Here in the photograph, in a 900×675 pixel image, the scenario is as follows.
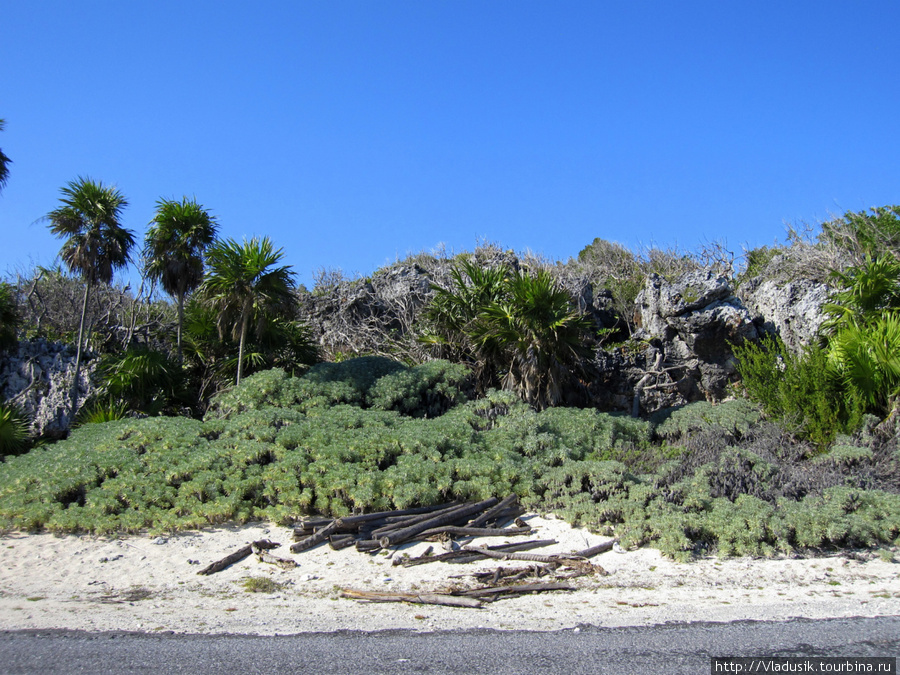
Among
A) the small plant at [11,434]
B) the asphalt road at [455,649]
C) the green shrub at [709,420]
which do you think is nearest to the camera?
the asphalt road at [455,649]

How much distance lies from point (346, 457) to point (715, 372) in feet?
35.3

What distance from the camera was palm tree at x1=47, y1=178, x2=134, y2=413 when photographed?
15.1 metres

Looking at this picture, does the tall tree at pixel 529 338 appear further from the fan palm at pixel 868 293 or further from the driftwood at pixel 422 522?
the fan palm at pixel 868 293

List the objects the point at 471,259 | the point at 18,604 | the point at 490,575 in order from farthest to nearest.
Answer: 1. the point at 471,259
2. the point at 490,575
3. the point at 18,604

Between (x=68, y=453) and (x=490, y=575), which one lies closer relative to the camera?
(x=490, y=575)

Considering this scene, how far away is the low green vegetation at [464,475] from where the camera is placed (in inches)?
323

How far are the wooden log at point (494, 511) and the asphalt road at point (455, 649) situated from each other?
300 centimetres

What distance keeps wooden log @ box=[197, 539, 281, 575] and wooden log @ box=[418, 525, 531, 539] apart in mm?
2066

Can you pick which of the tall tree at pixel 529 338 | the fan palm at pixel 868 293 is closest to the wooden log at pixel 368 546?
the tall tree at pixel 529 338

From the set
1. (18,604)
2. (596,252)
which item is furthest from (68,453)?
(596,252)

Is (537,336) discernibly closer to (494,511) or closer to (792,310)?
(494,511)

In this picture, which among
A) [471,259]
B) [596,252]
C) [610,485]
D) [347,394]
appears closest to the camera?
[610,485]

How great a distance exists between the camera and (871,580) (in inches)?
275

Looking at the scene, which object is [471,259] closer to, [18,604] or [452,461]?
[452,461]
